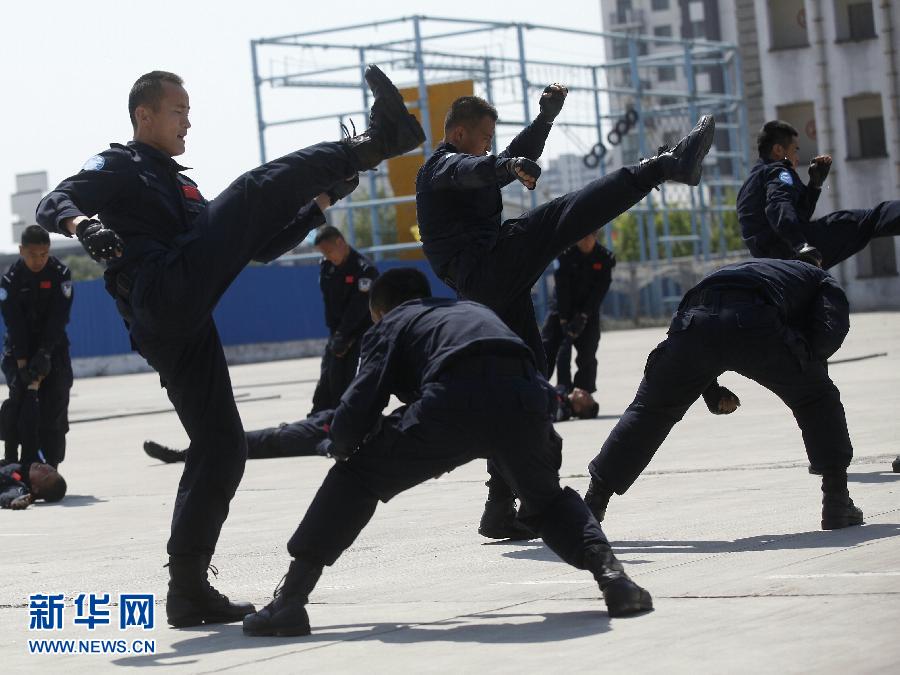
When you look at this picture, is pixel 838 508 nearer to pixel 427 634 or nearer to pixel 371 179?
pixel 427 634

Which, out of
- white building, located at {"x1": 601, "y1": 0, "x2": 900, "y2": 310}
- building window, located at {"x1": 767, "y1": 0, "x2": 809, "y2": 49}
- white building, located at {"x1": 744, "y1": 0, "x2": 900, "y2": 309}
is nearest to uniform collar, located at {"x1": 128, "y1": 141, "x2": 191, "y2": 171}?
white building, located at {"x1": 744, "y1": 0, "x2": 900, "y2": 309}

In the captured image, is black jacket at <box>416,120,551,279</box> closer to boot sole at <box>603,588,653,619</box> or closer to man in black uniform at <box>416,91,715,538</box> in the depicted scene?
man in black uniform at <box>416,91,715,538</box>

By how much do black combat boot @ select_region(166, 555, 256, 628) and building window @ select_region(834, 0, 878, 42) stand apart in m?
42.2

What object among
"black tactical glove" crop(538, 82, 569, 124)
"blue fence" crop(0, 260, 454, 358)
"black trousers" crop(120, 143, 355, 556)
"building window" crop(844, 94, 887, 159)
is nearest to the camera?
"black trousers" crop(120, 143, 355, 556)

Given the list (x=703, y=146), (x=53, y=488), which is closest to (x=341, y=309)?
(x=53, y=488)

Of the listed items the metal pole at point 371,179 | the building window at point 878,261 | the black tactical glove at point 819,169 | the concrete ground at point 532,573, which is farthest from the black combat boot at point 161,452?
the building window at point 878,261

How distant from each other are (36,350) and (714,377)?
18.9 feet

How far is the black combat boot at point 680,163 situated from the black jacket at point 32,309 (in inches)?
220

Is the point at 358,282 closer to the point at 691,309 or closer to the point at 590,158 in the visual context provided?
the point at 691,309

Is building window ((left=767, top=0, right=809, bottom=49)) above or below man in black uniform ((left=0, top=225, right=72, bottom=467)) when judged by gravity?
above

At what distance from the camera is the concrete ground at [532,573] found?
189 inches

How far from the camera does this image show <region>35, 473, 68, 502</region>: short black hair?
36.0 feet

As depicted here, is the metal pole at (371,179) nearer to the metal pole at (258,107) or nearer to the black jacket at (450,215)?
the metal pole at (258,107)

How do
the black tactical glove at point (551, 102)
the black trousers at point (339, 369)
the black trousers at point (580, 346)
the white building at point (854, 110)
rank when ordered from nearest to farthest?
the black tactical glove at point (551, 102) < the black trousers at point (339, 369) < the black trousers at point (580, 346) < the white building at point (854, 110)
